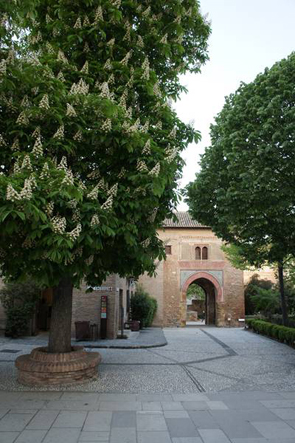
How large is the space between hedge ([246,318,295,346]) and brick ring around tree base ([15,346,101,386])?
11.3 meters

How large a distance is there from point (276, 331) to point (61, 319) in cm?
1366

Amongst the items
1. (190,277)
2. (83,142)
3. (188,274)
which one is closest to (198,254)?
(188,274)

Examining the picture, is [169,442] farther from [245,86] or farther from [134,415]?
[245,86]

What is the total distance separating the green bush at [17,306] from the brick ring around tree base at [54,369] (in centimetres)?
858

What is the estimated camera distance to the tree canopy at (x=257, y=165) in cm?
1076

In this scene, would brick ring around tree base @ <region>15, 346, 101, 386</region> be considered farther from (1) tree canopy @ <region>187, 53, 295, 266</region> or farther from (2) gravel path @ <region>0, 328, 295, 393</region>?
(1) tree canopy @ <region>187, 53, 295, 266</region>

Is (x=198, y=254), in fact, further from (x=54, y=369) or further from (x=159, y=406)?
(x=159, y=406)

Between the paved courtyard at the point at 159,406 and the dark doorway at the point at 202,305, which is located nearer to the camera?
the paved courtyard at the point at 159,406

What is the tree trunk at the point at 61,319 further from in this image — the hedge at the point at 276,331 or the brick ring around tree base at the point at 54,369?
the hedge at the point at 276,331

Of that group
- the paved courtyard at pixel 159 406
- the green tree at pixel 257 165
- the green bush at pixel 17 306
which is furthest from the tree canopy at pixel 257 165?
the green bush at pixel 17 306

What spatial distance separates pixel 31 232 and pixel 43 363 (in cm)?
370

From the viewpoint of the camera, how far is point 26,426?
5.27 meters

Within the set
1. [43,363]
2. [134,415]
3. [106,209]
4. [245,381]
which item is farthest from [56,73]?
[245,381]

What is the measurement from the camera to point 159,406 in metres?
6.36
